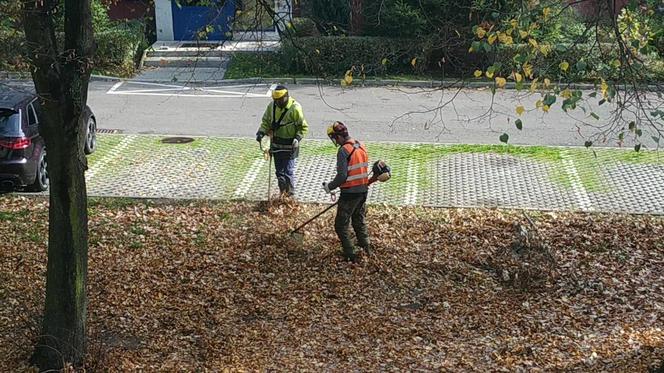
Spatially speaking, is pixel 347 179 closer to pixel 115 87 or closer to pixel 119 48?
pixel 115 87

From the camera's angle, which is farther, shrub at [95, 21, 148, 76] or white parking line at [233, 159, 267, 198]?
shrub at [95, 21, 148, 76]

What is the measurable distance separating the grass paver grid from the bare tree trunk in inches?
334

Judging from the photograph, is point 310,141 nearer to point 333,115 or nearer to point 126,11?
point 333,115

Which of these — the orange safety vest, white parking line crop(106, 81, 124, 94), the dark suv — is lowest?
white parking line crop(106, 81, 124, 94)

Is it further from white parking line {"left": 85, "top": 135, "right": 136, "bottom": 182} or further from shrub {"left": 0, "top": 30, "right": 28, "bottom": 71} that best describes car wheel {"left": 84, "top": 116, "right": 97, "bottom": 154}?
shrub {"left": 0, "top": 30, "right": 28, "bottom": 71}

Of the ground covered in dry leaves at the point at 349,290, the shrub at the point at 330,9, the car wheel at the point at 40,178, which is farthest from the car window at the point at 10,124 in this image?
the shrub at the point at 330,9

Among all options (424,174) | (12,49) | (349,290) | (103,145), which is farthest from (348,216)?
(103,145)

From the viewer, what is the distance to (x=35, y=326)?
8125 mm

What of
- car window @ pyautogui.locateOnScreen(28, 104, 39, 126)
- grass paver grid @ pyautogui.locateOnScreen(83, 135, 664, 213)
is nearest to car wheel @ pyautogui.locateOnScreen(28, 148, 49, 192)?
car window @ pyautogui.locateOnScreen(28, 104, 39, 126)

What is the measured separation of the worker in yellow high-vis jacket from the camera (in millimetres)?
12227

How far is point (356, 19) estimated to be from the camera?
972 inches

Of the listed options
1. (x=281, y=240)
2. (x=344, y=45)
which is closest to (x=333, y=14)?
(x=344, y=45)

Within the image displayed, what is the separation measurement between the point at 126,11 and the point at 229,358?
22.0m

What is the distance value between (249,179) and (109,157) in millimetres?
2767
